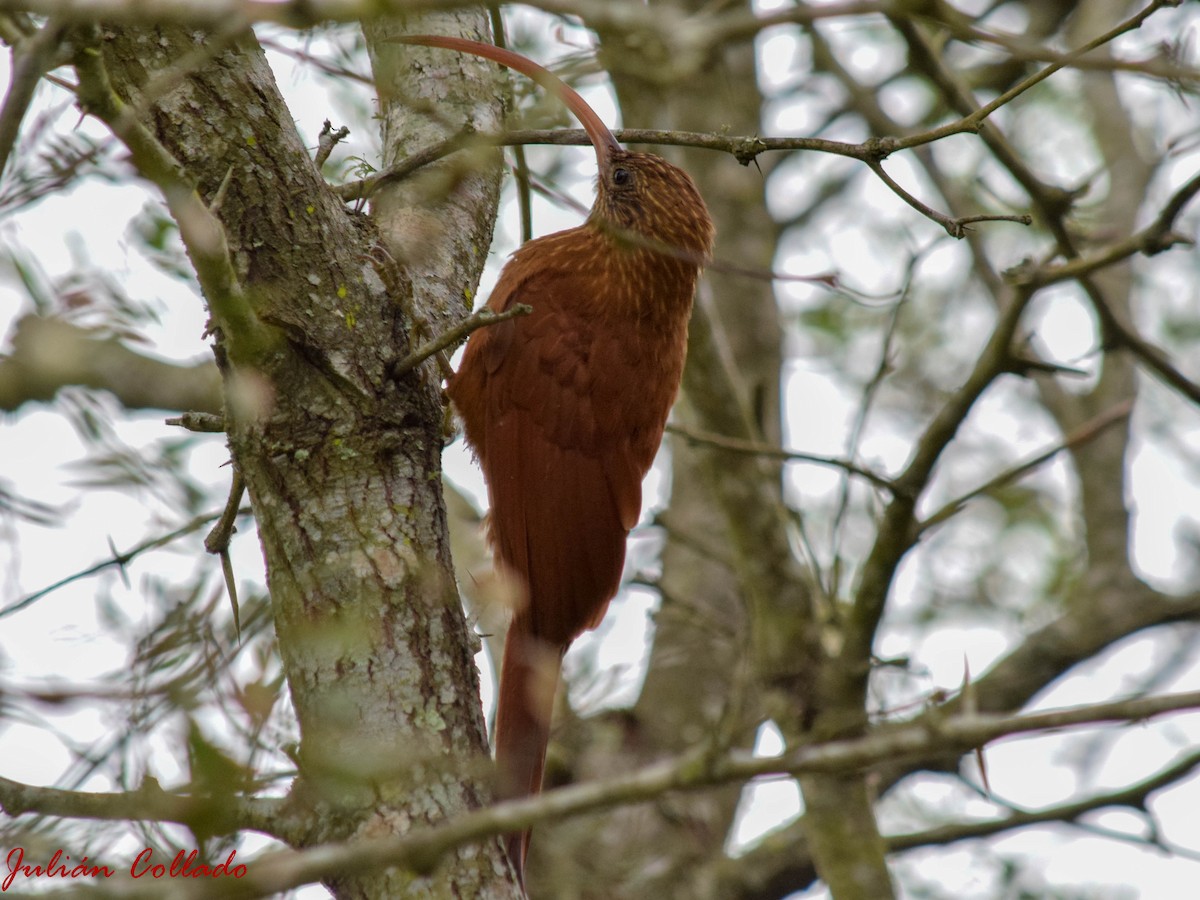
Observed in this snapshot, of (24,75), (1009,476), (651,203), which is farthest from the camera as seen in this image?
(651,203)

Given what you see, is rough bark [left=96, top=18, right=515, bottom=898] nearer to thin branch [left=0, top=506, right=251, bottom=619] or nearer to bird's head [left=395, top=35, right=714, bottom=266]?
thin branch [left=0, top=506, right=251, bottom=619]

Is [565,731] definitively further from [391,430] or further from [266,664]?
[266,664]

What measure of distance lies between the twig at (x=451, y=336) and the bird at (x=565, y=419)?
1185 millimetres

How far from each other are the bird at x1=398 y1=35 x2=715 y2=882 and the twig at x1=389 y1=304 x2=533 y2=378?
1.19 metres

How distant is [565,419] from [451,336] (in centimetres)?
142

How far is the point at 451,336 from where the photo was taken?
218cm

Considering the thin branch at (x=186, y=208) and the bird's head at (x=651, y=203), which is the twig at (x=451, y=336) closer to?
the thin branch at (x=186, y=208)

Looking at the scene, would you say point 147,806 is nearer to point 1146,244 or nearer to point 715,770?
point 715,770

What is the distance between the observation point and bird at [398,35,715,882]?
3.50m

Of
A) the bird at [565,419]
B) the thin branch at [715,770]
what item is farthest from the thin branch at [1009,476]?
the thin branch at [715,770]

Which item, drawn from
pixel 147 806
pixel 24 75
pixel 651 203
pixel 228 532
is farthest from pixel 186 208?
pixel 651 203

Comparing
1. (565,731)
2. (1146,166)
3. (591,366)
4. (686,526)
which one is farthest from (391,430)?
(1146,166)

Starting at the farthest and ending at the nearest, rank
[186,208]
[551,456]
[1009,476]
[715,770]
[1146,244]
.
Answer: [1009,476] → [551,456] → [1146,244] → [186,208] → [715,770]

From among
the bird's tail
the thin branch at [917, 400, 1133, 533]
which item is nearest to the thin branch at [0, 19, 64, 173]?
the bird's tail
